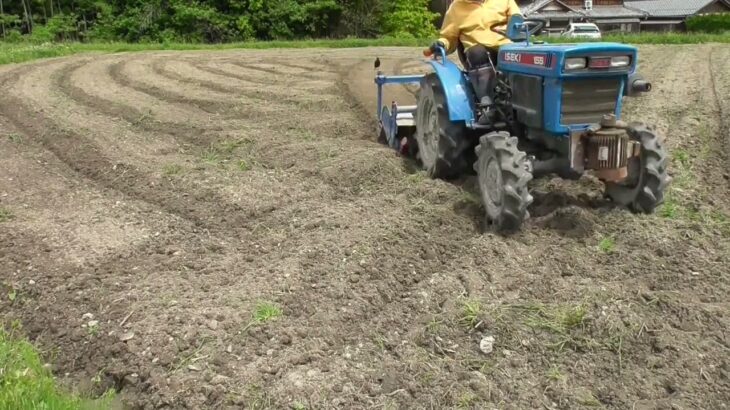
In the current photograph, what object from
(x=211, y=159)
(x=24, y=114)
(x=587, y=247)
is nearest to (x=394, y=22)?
(x=24, y=114)

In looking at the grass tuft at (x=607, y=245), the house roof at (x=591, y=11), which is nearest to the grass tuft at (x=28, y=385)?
the grass tuft at (x=607, y=245)

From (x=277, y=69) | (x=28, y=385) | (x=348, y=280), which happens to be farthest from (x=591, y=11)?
(x=28, y=385)

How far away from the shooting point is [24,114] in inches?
392

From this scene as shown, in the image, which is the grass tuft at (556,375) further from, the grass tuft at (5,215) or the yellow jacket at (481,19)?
the grass tuft at (5,215)

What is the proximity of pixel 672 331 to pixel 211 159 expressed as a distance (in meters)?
4.87

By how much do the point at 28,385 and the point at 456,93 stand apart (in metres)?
3.82

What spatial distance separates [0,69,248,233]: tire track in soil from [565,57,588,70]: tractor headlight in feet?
8.19

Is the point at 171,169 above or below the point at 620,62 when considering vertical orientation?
below

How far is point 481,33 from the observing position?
→ 5.79 metres

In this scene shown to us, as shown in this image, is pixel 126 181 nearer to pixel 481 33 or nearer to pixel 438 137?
pixel 438 137

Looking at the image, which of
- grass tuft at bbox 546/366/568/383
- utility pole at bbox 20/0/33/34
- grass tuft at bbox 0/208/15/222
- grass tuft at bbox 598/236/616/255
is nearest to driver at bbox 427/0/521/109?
grass tuft at bbox 598/236/616/255

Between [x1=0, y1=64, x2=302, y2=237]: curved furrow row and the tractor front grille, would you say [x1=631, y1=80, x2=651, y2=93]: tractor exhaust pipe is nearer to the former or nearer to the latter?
the tractor front grille

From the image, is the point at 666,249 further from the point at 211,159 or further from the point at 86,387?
the point at 211,159

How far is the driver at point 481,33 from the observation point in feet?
18.9
